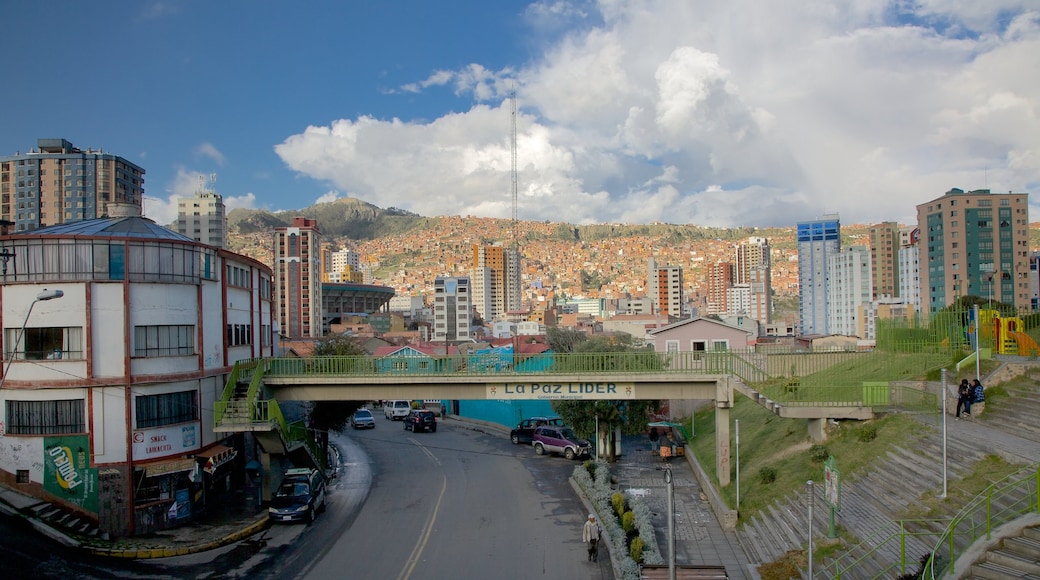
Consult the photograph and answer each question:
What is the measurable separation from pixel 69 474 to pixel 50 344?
3.67m

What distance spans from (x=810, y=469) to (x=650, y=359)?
20.2 feet

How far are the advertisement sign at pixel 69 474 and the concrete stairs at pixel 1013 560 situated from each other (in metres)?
20.5

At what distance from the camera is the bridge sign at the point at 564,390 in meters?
23.2

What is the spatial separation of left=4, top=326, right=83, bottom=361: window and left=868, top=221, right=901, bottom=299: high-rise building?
167 metres

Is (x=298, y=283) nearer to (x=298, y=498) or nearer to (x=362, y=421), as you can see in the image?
(x=362, y=421)

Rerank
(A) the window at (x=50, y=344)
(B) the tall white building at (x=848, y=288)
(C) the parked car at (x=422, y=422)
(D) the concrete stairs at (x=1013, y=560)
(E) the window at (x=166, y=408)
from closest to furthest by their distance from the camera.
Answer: (D) the concrete stairs at (x=1013, y=560) < (A) the window at (x=50, y=344) < (E) the window at (x=166, y=408) < (C) the parked car at (x=422, y=422) < (B) the tall white building at (x=848, y=288)

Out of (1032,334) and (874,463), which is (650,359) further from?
(1032,334)

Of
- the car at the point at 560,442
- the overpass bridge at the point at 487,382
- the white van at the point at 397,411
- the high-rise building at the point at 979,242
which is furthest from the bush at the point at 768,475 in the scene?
the high-rise building at the point at 979,242

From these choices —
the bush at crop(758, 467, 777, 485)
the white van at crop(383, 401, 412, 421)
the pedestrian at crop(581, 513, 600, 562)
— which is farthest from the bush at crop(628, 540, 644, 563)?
the white van at crop(383, 401, 412, 421)

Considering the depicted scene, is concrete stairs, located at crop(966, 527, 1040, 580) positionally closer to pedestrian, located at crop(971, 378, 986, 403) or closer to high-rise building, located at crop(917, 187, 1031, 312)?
pedestrian, located at crop(971, 378, 986, 403)

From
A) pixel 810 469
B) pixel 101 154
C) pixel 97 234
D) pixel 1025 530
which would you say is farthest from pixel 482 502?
pixel 101 154

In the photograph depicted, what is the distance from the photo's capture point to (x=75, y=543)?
17.7 meters

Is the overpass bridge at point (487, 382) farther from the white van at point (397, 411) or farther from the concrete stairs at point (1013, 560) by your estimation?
the white van at point (397, 411)

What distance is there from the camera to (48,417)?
19.6 meters
